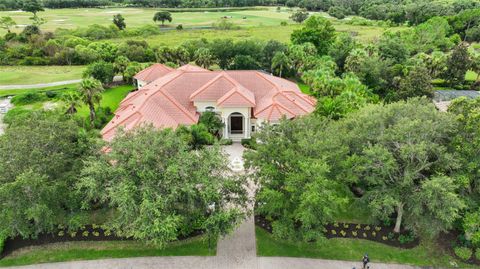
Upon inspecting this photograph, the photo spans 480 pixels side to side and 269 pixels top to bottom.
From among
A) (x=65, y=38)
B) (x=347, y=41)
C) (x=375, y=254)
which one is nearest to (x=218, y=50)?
(x=347, y=41)

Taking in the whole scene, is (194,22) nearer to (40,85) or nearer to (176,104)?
(40,85)

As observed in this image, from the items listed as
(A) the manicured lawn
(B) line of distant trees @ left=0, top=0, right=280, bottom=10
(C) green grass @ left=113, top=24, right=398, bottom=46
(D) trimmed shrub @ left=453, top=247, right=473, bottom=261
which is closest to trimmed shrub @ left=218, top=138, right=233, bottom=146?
(D) trimmed shrub @ left=453, top=247, right=473, bottom=261

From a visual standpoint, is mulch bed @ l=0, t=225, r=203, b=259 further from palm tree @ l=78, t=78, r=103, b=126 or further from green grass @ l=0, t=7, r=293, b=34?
green grass @ l=0, t=7, r=293, b=34

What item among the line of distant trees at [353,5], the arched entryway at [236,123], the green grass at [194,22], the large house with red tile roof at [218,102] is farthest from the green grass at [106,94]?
the line of distant trees at [353,5]

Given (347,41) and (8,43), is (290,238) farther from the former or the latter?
(8,43)

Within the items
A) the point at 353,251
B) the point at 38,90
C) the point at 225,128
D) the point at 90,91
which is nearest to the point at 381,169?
the point at 353,251

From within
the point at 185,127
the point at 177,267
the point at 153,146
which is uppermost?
the point at 153,146
